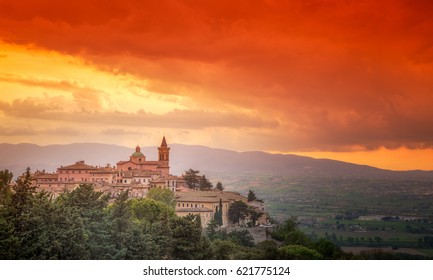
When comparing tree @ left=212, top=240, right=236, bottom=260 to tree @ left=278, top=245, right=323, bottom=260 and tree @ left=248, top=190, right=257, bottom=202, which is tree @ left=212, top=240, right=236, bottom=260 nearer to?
tree @ left=278, top=245, right=323, bottom=260

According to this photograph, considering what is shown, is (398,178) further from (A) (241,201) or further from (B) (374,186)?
(A) (241,201)

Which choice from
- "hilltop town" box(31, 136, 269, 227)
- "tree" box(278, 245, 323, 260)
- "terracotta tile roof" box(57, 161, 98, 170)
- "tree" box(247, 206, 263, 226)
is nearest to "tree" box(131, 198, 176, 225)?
"hilltop town" box(31, 136, 269, 227)

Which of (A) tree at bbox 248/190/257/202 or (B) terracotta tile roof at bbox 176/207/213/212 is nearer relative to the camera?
(B) terracotta tile roof at bbox 176/207/213/212

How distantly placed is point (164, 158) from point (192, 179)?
1.28m

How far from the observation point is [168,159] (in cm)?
1948

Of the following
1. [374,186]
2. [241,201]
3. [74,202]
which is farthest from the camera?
[241,201]

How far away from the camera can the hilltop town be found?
57.7 feet

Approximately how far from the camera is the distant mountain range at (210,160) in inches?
550

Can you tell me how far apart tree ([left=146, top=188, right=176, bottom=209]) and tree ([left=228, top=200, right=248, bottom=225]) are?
1.54m

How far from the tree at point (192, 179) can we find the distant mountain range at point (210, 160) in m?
2.17

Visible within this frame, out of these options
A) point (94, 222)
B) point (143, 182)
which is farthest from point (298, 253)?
point (143, 182)
